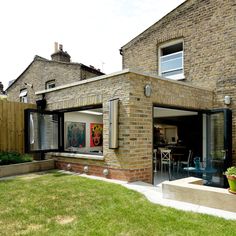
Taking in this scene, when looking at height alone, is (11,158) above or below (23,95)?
below

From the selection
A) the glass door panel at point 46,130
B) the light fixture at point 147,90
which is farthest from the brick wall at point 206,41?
the glass door panel at point 46,130

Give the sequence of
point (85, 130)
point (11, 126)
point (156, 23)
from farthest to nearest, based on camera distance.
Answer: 1. point (85, 130)
2. point (156, 23)
3. point (11, 126)

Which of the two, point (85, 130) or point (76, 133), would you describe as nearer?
point (76, 133)

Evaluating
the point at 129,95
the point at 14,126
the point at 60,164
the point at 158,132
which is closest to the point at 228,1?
the point at 129,95

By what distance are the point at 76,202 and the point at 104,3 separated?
281 inches

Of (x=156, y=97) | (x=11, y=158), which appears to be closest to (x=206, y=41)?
(x=156, y=97)

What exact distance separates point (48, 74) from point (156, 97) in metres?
13.0

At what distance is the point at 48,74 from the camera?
18.4 m

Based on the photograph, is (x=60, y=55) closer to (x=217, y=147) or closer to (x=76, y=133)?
(x=76, y=133)

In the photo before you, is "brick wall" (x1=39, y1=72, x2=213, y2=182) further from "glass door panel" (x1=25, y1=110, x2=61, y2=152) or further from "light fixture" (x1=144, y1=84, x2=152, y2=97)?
"glass door panel" (x1=25, y1=110, x2=61, y2=152)

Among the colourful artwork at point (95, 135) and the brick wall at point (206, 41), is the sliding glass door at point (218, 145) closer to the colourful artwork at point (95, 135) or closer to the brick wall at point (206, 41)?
the brick wall at point (206, 41)

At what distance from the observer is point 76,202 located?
17.1ft

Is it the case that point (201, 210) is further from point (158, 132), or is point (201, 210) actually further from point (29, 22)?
point (158, 132)

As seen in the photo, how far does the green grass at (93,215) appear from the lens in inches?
150
